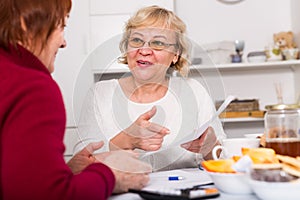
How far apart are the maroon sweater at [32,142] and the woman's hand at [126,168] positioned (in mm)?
167

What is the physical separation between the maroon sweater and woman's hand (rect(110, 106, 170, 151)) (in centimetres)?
35

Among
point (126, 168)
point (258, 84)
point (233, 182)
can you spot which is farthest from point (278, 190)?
point (258, 84)

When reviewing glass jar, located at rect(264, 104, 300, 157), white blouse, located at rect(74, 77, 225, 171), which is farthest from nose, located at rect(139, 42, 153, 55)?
glass jar, located at rect(264, 104, 300, 157)

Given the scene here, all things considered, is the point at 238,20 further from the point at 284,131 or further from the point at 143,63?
the point at 284,131

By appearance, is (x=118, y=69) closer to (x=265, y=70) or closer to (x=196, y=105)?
(x=196, y=105)

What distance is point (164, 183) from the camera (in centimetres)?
98

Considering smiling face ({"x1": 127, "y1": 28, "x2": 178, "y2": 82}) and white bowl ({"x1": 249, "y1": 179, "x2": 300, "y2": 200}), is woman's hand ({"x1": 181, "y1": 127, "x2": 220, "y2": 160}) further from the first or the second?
white bowl ({"x1": 249, "y1": 179, "x2": 300, "y2": 200})

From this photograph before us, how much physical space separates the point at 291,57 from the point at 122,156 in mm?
1944

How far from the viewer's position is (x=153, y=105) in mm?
1210

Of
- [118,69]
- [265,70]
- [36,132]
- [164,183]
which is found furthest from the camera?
[265,70]

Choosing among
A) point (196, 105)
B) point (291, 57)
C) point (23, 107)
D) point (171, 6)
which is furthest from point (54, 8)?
point (291, 57)

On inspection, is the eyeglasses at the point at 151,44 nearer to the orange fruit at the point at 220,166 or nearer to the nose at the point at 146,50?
the nose at the point at 146,50

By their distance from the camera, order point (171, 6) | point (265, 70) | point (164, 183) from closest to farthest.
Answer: point (164, 183), point (171, 6), point (265, 70)

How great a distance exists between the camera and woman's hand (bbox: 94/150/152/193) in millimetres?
882
